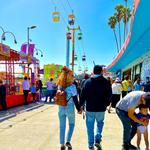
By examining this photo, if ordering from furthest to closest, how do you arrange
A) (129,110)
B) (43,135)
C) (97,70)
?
(43,135), (97,70), (129,110)

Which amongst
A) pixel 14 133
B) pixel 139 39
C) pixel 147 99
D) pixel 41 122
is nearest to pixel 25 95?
pixel 139 39

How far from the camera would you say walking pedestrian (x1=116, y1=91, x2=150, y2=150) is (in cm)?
558

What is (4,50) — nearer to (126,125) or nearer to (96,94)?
(96,94)

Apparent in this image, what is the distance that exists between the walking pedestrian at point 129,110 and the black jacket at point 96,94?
33 centimetres

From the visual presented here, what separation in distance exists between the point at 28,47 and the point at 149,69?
35.2 feet

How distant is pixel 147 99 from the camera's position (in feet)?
17.6

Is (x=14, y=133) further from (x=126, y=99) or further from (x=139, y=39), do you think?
(x=139, y=39)

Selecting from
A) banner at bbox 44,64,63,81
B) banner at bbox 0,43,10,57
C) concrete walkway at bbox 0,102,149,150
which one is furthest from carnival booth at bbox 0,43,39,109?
banner at bbox 44,64,63,81

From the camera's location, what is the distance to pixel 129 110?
5.68 metres

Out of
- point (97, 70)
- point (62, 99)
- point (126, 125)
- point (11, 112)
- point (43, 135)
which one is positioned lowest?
point (11, 112)

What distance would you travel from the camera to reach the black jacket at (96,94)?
6.20m

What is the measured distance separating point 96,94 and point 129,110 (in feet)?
2.61

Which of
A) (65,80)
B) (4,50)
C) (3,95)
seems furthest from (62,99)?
(4,50)

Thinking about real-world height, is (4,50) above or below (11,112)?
above
